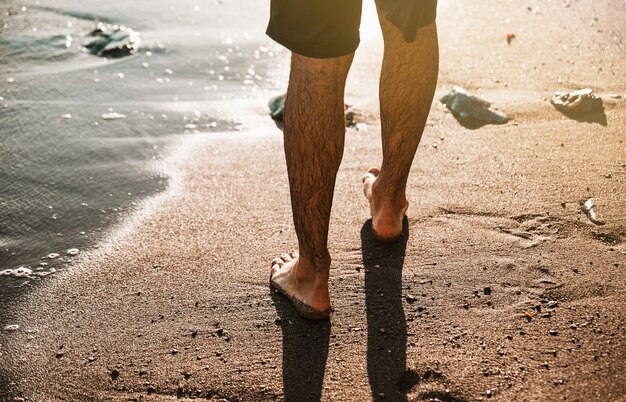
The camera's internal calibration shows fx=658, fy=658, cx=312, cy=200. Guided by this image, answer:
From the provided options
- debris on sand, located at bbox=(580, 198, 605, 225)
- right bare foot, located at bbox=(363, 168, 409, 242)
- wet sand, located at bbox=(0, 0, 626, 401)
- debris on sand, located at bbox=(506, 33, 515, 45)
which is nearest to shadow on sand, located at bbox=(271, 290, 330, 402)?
wet sand, located at bbox=(0, 0, 626, 401)

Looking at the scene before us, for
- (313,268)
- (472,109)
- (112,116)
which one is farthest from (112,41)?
(313,268)

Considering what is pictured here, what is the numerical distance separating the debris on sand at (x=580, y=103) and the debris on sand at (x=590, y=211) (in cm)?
85

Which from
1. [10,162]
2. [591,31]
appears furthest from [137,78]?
[591,31]

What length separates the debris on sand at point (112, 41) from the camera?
161 inches

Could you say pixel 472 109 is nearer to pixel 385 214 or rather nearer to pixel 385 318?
pixel 385 214

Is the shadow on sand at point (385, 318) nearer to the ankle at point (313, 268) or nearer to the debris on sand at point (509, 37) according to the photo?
the ankle at point (313, 268)

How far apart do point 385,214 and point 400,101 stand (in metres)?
0.42

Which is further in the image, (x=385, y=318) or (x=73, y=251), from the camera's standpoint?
(x=73, y=251)

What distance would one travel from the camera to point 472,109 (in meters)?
3.31

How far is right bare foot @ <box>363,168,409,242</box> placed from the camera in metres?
2.39

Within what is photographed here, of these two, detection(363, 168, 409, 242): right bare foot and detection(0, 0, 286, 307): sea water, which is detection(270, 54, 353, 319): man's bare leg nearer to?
detection(363, 168, 409, 242): right bare foot

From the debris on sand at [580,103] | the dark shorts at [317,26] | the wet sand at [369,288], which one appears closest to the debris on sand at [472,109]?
the wet sand at [369,288]

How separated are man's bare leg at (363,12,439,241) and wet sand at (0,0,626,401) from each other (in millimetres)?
169

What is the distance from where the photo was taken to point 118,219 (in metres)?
2.59
